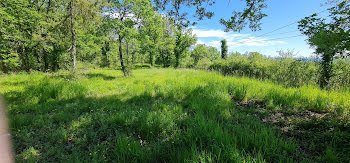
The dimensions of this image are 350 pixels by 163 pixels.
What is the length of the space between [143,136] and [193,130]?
997 millimetres

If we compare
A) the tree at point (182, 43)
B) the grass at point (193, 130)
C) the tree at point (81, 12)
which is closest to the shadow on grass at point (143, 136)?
the grass at point (193, 130)

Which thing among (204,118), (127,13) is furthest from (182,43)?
(204,118)

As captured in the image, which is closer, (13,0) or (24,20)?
(13,0)

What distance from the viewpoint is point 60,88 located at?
17.7 feet

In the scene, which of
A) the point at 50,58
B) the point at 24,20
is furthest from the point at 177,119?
the point at 50,58

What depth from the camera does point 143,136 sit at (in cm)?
263

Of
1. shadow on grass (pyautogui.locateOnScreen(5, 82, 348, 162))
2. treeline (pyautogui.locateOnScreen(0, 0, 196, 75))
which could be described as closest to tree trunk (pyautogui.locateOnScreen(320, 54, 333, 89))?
shadow on grass (pyautogui.locateOnScreen(5, 82, 348, 162))

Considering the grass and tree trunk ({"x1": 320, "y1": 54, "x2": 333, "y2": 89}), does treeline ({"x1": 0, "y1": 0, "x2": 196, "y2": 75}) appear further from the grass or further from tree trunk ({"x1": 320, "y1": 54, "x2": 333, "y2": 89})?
tree trunk ({"x1": 320, "y1": 54, "x2": 333, "y2": 89})

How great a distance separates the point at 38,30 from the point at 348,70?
71.3 ft

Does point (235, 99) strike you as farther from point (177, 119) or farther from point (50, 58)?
point (50, 58)

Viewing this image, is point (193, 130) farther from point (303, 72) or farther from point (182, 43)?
point (182, 43)

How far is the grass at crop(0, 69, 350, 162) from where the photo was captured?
1.98 m

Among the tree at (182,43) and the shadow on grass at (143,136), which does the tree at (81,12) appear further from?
the tree at (182,43)

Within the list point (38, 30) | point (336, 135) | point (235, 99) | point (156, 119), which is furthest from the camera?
point (38, 30)
